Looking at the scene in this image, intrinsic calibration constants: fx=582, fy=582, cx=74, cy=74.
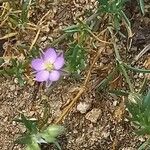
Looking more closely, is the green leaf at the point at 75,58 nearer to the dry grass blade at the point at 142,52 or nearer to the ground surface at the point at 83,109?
the ground surface at the point at 83,109

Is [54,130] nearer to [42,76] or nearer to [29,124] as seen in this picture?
[29,124]

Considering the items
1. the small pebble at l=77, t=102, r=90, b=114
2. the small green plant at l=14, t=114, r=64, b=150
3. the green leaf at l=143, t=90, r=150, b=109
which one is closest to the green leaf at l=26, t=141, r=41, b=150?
the small green plant at l=14, t=114, r=64, b=150

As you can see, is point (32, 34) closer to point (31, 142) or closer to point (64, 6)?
point (64, 6)

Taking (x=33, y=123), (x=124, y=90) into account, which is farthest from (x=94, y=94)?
(x=33, y=123)

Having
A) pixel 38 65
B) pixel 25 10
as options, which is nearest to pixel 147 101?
pixel 38 65

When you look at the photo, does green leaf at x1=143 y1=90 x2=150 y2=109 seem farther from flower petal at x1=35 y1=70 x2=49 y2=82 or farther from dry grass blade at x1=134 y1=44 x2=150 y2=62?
flower petal at x1=35 y1=70 x2=49 y2=82
